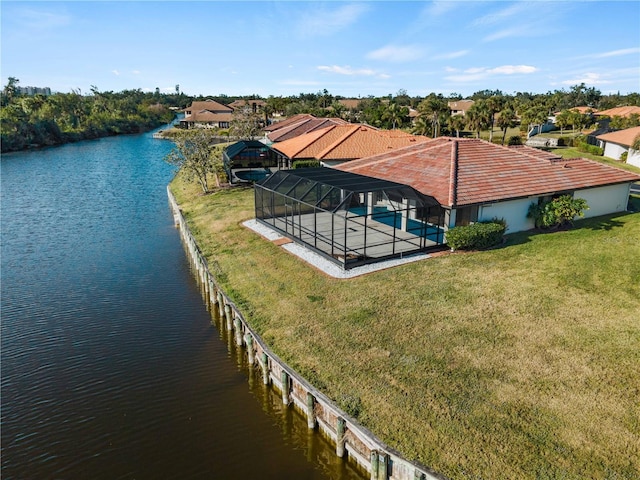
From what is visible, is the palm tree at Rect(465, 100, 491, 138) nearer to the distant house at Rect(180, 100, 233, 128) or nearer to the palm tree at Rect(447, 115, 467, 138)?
the palm tree at Rect(447, 115, 467, 138)

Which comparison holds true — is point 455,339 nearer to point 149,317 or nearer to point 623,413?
point 623,413

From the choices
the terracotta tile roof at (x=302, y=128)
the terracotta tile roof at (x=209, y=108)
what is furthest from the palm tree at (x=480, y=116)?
the terracotta tile roof at (x=209, y=108)

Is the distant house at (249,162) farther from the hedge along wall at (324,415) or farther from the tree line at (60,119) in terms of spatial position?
the tree line at (60,119)

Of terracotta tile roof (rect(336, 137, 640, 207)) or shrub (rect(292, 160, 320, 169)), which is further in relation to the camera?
shrub (rect(292, 160, 320, 169))

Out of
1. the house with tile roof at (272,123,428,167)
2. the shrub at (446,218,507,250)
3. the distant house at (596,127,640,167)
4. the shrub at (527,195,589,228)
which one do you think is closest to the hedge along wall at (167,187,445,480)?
the shrub at (446,218,507,250)

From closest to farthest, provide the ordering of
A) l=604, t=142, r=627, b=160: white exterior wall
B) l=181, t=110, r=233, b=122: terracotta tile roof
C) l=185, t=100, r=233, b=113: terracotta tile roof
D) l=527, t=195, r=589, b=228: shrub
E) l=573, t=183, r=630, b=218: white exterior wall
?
l=527, t=195, r=589, b=228: shrub, l=573, t=183, r=630, b=218: white exterior wall, l=604, t=142, r=627, b=160: white exterior wall, l=181, t=110, r=233, b=122: terracotta tile roof, l=185, t=100, r=233, b=113: terracotta tile roof

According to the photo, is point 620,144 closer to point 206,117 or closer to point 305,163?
point 305,163
